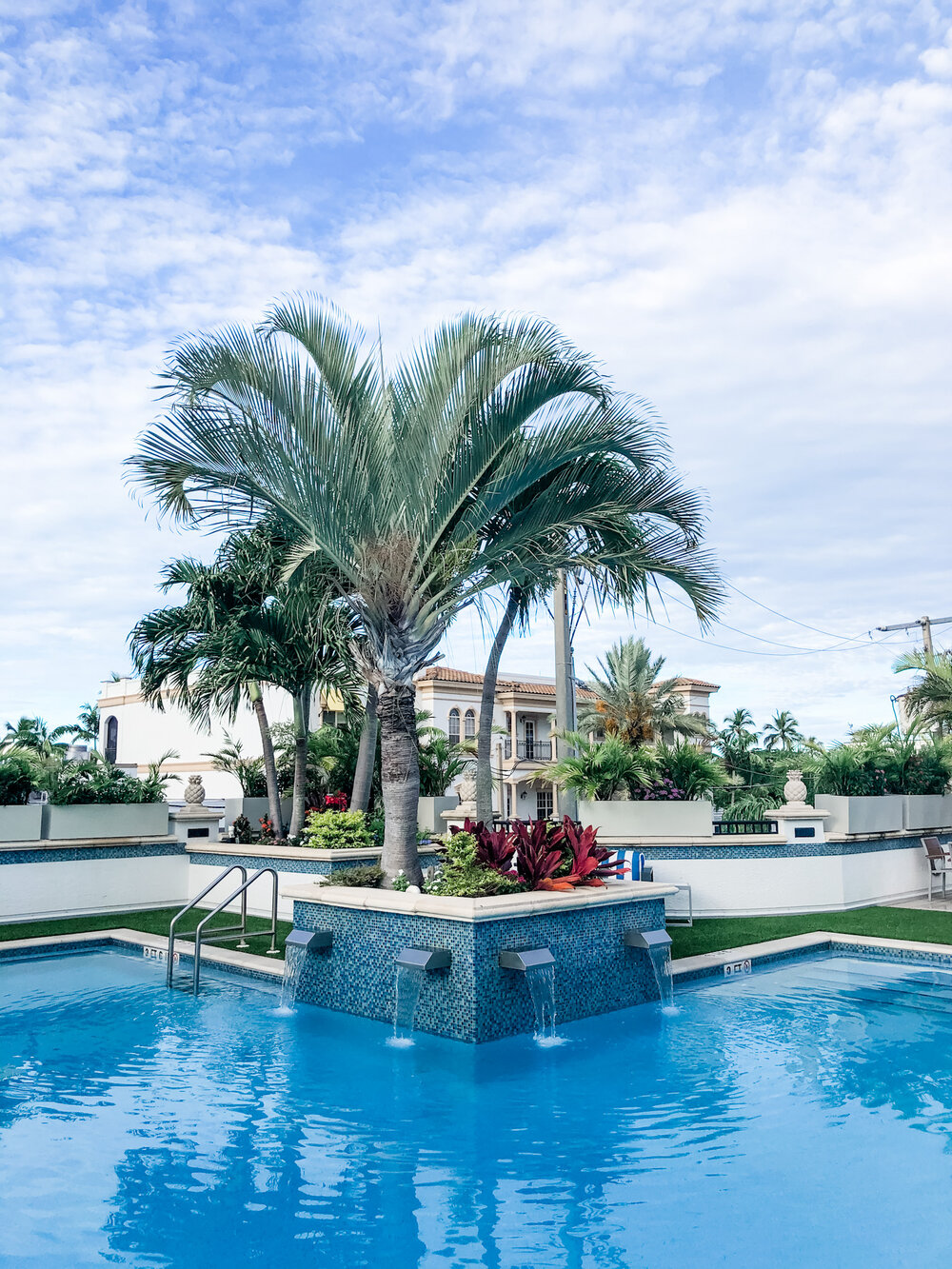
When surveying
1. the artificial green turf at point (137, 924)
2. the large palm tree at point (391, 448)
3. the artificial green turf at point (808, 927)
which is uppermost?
the large palm tree at point (391, 448)

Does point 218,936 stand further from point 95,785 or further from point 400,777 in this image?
point 95,785

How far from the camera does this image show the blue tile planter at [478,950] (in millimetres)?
7617

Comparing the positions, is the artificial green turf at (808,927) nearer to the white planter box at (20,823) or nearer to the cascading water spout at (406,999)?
the cascading water spout at (406,999)

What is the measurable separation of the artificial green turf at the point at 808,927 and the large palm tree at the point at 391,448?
12.3ft

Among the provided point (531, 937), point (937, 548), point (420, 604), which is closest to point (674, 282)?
point (420, 604)

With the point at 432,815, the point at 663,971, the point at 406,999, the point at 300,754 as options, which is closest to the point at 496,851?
the point at 406,999

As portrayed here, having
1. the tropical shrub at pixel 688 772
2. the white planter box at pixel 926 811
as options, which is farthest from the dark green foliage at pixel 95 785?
the white planter box at pixel 926 811

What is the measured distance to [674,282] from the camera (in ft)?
36.4

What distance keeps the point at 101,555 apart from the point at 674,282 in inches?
405

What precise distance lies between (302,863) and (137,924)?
7.41 feet

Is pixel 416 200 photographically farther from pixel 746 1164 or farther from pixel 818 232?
pixel 746 1164

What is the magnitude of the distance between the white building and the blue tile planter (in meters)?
29.3

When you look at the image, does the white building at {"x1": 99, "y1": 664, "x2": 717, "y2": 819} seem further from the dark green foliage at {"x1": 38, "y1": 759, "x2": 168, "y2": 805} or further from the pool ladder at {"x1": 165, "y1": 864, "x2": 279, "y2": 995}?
the pool ladder at {"x1": 165, "y1": 864, "x2": 279, "y2": 995}

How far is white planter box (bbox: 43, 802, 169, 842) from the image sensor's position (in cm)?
1330
